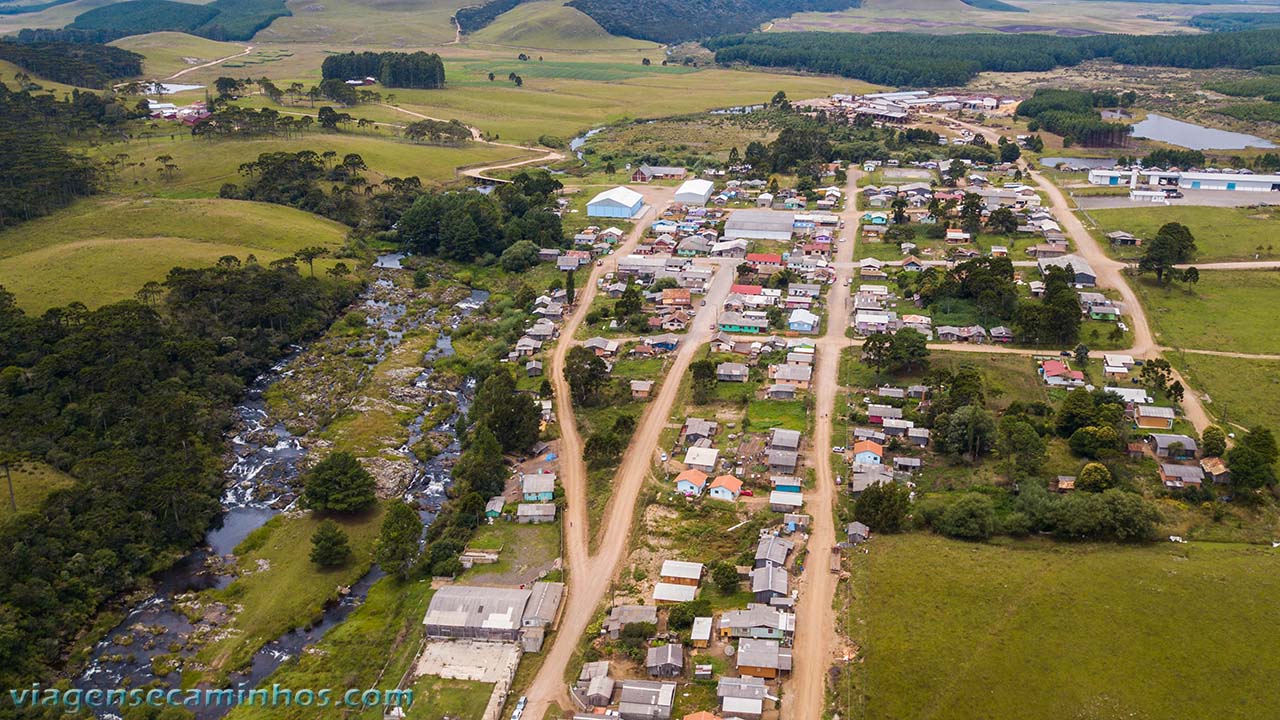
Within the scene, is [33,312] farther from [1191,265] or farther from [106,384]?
[1191,265]

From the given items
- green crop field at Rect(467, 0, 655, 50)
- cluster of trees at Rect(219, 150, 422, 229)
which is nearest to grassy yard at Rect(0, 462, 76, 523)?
cluster of trees at Rect(219, 150, 422, 229)

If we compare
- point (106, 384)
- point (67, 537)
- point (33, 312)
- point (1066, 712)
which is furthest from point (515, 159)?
point (1066, 712)

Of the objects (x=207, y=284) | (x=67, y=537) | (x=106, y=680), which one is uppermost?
(x=207, y=284)

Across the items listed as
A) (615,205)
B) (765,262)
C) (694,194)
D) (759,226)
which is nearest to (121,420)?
(765,262)

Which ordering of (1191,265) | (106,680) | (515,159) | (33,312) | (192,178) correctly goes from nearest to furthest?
(106,680) < (33,312) < (1191,265) < (192,178) < (515,159)

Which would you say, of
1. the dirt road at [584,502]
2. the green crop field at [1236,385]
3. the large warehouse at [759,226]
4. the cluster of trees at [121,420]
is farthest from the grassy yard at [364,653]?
the large warehouse at [759,226]

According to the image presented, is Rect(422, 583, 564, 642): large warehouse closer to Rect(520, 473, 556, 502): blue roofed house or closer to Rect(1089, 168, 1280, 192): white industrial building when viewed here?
Rect(520, 473, 556, 502): blue roofed house
